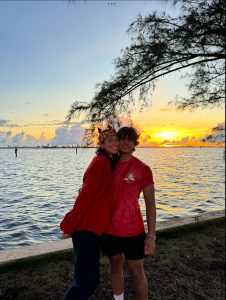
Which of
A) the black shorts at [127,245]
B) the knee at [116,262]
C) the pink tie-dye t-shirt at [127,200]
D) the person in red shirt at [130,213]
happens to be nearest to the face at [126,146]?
the person in red shirt at [130,213]

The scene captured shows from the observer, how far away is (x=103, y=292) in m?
4.67

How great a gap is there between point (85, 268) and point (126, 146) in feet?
4.16

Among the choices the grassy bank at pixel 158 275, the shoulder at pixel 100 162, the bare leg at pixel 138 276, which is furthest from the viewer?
the grassy bank at pixel 158 275

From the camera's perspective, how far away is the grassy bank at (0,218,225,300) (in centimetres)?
467

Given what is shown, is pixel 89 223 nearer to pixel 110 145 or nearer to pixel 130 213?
pixel 130 213

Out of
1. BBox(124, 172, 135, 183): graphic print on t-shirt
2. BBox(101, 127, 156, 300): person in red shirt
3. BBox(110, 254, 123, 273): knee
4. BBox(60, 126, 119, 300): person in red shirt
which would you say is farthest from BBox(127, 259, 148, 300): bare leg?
BBox(124, 172, 135, 183): graphic print on t-shirt

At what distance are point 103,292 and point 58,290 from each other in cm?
59

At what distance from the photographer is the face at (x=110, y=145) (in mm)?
3646

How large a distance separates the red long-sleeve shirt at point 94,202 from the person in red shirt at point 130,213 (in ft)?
0.55

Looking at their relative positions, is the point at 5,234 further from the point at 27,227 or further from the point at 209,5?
the point at 209,5

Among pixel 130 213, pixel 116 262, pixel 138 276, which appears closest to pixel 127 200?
pixel 130 213

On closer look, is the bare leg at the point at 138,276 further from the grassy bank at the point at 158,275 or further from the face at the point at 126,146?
the face at the point at 126,146

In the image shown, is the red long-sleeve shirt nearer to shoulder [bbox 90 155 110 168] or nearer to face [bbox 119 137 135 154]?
shoulder [bbox 90 155 110 168]

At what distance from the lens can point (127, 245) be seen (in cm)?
367
